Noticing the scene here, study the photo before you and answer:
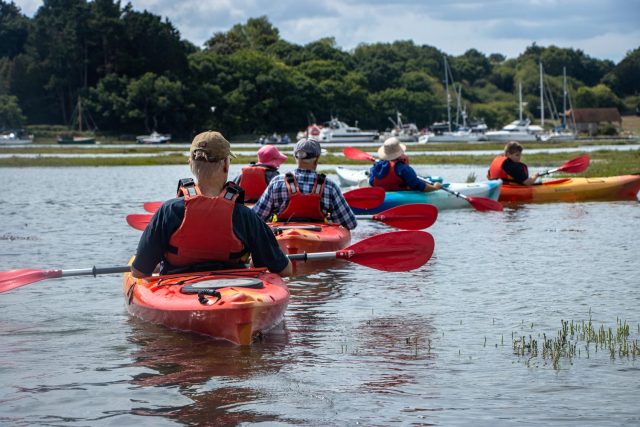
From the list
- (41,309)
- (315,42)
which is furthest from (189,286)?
(315,42)

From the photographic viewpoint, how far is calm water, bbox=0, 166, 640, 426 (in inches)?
263

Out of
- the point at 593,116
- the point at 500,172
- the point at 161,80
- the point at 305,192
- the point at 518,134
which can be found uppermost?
the point at 161,80

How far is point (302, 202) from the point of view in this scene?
11922 mm

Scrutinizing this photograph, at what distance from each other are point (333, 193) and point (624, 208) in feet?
36.2

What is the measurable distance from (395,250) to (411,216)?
296cm

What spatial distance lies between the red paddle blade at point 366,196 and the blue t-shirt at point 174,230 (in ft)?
23.1

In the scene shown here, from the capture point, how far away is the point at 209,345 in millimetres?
8258

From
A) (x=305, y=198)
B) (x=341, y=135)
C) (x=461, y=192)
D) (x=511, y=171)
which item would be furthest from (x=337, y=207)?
(x=341, y=135)

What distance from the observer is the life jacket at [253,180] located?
564 inches

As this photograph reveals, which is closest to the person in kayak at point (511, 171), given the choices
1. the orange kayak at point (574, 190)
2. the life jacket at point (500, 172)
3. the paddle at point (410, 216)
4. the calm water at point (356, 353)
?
the life jacket at point (500, 172)

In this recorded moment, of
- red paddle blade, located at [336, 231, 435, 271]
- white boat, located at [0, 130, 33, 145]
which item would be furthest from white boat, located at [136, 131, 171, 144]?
red paddle blade, located at [336, 231, 435, 271]

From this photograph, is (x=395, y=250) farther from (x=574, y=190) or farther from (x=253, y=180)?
(x=574, y=190)

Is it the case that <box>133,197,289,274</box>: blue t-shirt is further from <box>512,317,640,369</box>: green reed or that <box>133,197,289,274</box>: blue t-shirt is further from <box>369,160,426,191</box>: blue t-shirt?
<box>369,160,426,191</box>: blue t-shirt

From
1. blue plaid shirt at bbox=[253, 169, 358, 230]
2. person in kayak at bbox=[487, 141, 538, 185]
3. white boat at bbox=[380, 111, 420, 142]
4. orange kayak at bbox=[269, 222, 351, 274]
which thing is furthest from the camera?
white boat at bbox=[380, 111, 420, 142]
